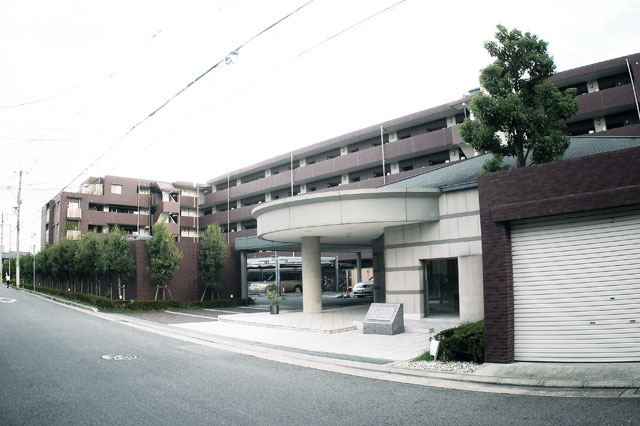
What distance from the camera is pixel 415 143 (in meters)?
43.3

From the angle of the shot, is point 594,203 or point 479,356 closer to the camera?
point 594,203

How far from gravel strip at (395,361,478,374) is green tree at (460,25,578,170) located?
8151 mm

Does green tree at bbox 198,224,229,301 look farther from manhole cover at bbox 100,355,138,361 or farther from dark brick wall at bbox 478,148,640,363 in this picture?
dark brick wall at bbox 478,148,640,363

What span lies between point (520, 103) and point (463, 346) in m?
8.59

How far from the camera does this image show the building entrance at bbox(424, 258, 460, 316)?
19031 mm

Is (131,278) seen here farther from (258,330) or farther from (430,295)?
(430,295)

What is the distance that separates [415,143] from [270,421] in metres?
39.1

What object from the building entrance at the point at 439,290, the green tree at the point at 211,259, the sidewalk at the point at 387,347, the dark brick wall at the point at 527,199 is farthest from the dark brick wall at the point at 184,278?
the dark brick wall at the point at 527,199

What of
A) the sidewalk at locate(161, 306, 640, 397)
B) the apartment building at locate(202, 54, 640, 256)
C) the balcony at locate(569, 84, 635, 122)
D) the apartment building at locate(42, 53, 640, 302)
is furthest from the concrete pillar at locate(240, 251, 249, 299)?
the balcony at locate(569, 84, 635, 122)

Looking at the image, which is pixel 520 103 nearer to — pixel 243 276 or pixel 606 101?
pixel 606 101

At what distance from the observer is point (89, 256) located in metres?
34.9

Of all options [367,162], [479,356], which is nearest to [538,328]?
[479,356]

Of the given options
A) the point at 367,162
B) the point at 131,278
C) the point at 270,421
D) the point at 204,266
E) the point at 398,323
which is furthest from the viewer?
the point at 367,162

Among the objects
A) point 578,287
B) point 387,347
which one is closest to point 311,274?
point 387,347
